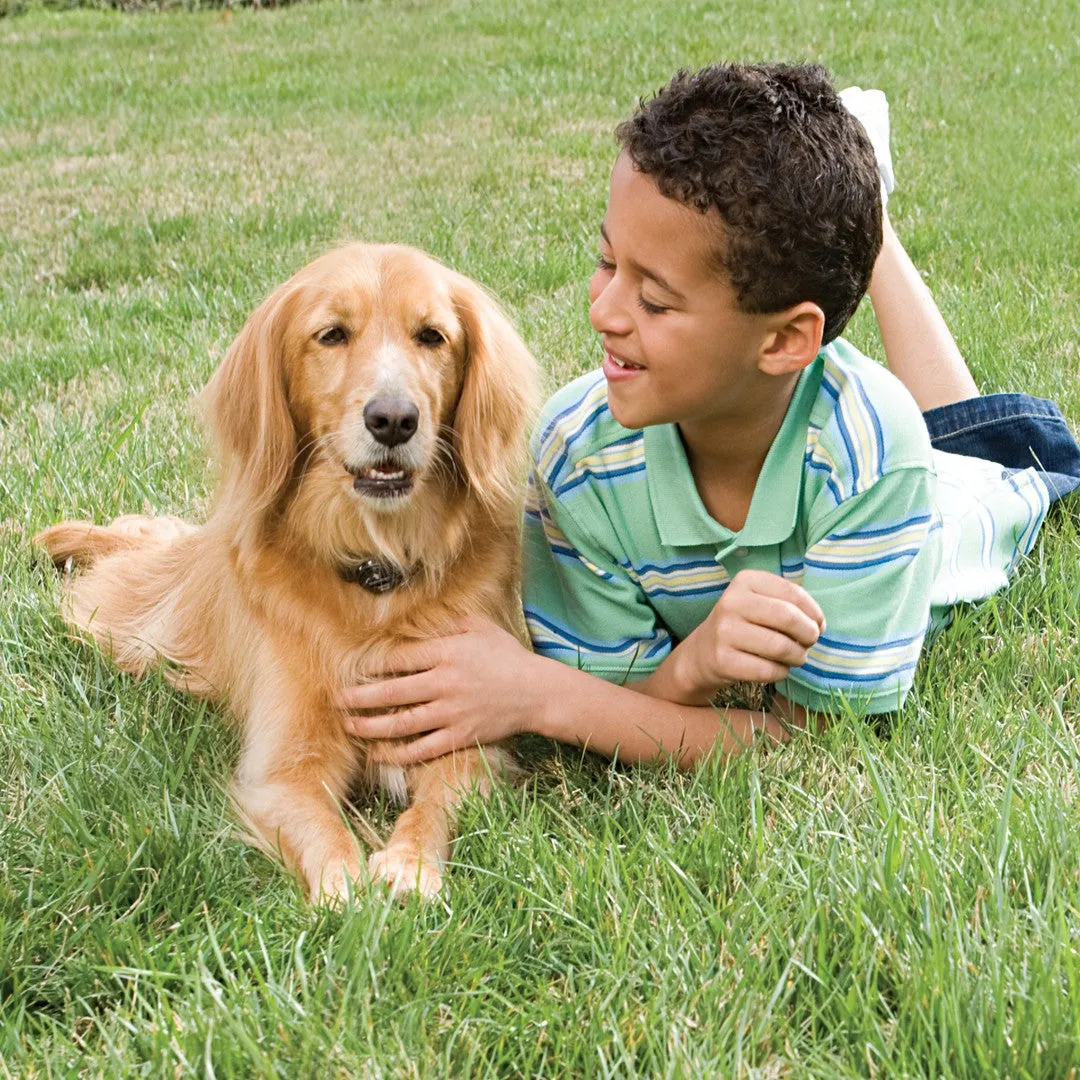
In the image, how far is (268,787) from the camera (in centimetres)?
229

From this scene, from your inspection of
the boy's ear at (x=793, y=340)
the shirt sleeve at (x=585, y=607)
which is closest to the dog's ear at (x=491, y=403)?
the shirt sleeve at (x=585, y=607)

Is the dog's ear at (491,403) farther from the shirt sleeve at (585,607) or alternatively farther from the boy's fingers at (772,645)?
the boy's fingers at (772,645)

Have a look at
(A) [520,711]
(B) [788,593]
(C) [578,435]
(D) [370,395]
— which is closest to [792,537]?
(B) [788,593]

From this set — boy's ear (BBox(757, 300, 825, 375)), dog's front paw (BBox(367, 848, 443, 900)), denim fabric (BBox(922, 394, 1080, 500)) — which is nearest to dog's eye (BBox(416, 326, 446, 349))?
boy's ear (BBox(757, 300, 825, 375))

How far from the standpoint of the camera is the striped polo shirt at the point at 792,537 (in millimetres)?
2219

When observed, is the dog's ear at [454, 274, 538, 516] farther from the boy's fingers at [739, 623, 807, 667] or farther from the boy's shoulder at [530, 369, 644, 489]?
the boy's fingers at [739, 623, 807, 667]

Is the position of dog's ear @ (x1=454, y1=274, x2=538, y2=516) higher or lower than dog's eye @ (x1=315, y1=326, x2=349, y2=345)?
lower

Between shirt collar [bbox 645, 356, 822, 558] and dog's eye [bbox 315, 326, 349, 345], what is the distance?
595 mm

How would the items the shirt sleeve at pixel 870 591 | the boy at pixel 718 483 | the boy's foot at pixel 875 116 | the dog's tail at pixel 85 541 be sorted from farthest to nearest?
the dog's tail at pixel 85 541 < the boy's foot at pixel 875 116 < the shirt sleeve at pixel 870 591 < the boy at pixel 718 483

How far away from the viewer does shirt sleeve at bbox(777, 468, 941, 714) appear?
221cm

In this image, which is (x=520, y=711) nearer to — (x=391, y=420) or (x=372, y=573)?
(x=372, y=573)

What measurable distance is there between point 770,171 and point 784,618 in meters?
0.71

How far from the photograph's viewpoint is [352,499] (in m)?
2.41

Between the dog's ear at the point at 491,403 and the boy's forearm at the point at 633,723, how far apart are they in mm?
411
